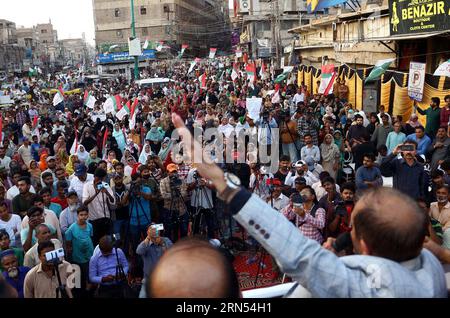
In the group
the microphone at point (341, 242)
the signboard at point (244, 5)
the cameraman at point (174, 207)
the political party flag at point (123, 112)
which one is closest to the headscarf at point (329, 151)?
the cameraman at point (174, 207)

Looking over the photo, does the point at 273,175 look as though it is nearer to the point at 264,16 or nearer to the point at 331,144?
the point at 331,144

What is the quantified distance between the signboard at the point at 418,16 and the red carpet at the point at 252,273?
865 centimetres

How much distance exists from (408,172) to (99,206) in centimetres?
448

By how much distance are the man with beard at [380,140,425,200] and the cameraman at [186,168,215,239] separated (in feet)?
9.21

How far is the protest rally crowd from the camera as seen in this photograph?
1.39m

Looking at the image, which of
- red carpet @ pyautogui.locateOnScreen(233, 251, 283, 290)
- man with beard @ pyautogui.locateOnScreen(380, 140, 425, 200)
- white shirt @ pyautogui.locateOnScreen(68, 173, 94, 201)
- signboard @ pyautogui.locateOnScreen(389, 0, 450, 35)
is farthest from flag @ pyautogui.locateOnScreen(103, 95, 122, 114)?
man with beard @ pyautogui.locateOnScreen(380, 140, 425, 200)

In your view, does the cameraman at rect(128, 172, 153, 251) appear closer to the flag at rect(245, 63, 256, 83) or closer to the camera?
the camera

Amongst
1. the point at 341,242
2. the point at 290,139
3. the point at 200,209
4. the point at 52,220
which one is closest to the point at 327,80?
the point at 290,139

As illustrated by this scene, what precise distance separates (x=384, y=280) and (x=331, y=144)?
7641 millimetres

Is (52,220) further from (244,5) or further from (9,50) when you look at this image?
(9,50)

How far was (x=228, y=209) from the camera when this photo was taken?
154 centimetres

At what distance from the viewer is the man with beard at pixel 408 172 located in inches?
257

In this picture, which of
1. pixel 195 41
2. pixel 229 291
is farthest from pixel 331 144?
pixel 195 41
